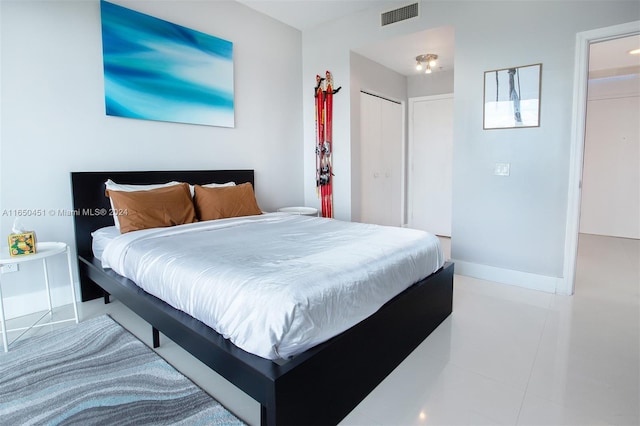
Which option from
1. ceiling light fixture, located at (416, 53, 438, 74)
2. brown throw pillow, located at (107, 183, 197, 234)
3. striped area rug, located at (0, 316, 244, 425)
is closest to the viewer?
striped area rug, located at (0, 316, 244, 425)

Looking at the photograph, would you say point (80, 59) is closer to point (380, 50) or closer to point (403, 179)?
point (380, 50)

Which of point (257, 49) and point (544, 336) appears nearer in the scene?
point (544, 336)

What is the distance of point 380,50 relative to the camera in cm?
409

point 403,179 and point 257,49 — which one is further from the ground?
point 257,49

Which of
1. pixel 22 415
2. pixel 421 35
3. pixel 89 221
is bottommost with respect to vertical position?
pixel 22 415

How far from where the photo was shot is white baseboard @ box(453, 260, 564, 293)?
10.1ft

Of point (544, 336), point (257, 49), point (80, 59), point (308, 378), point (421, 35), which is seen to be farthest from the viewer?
point (257, 49)

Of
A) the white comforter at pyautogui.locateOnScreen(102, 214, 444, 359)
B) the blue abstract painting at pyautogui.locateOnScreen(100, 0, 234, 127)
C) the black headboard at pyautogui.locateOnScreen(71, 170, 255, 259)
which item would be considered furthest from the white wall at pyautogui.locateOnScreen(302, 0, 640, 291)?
the black headboard at pyautogui.locateOnScreen(71, 170, 255, 259)

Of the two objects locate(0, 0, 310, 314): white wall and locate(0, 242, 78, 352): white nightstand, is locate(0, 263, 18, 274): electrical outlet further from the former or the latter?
locate(0, 242, 78, 352): white nightstand

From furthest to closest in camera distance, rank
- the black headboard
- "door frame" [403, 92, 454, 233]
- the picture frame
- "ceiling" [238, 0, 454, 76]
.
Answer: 1. "door frame" [403, 92, 454, 233]
2. "ceiling" [238, 0, 454, 76]
3. the picture frame
4. the black headboard

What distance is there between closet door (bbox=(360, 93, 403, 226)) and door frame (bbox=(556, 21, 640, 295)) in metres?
2.22

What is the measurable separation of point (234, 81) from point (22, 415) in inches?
126

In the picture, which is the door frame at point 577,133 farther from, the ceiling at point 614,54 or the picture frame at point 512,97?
the ceiling at point 614,54

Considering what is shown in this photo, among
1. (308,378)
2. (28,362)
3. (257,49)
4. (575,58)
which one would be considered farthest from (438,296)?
(257,49)
